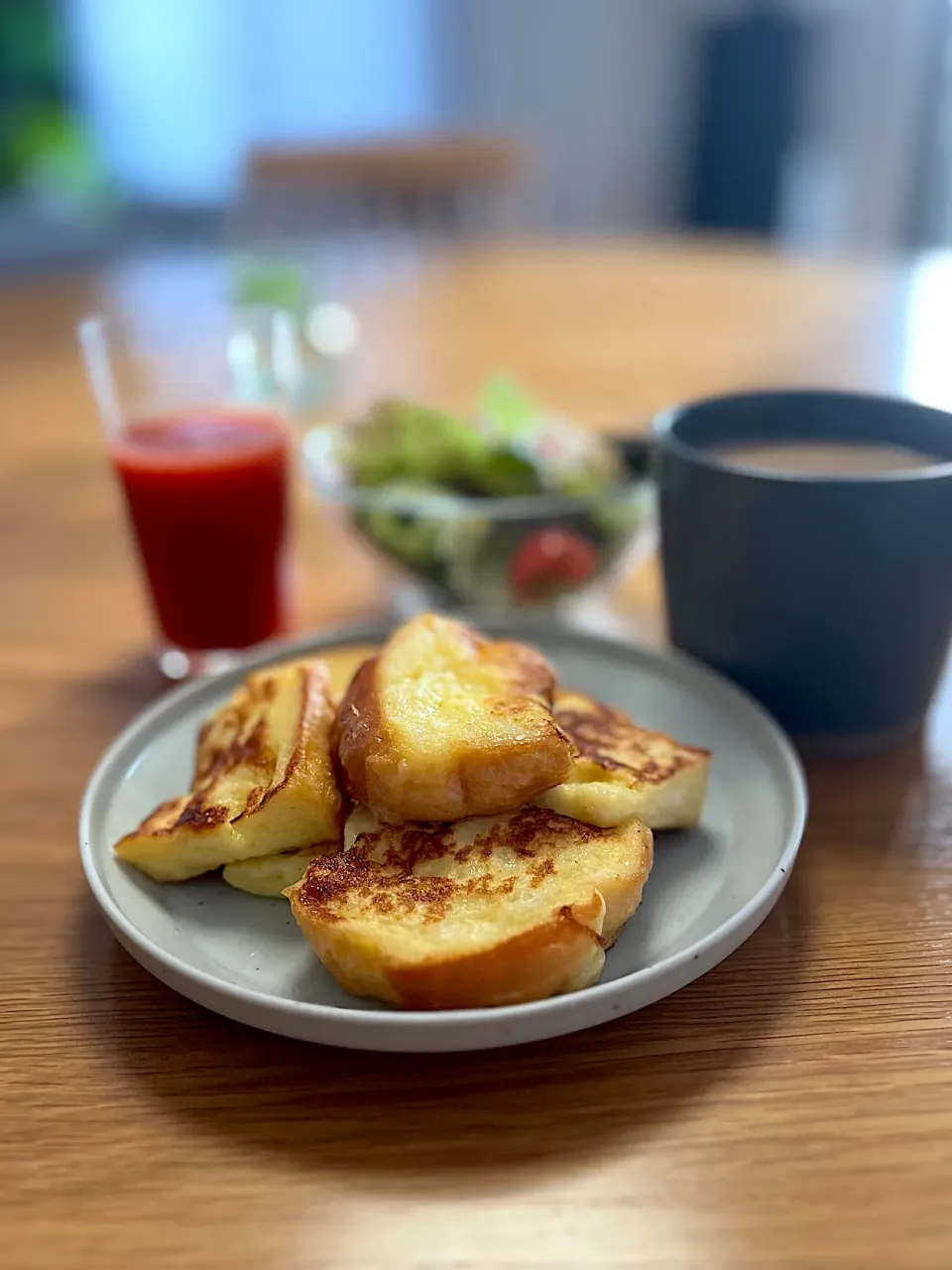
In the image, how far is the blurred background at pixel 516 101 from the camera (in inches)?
179

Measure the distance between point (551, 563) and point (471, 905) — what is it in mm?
608

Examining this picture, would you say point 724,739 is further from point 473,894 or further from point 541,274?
point 541,274

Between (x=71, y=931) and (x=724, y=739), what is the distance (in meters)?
0.54

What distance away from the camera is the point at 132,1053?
0.70m

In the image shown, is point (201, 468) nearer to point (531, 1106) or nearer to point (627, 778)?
point (627, 778)

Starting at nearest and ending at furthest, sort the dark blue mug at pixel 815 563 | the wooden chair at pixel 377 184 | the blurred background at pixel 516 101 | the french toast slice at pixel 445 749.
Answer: the french toast slice at pixel 445 749 < the dark blue mug at pixel 815 563 < the wooden chair at pixel 377 184 < the blurred background at pixel 516 101

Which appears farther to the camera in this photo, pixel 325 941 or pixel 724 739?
pixel 724 739

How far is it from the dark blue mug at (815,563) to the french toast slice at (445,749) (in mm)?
262

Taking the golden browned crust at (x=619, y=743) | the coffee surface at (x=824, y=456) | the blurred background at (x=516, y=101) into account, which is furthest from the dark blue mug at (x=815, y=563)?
the blurred background at (x=516, y=101)

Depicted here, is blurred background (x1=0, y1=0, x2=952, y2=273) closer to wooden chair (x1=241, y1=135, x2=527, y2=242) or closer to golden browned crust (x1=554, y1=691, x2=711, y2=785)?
wooden chair (x1=241, y1=135, x2=527, y2=242)

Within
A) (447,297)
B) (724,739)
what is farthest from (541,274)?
(724,739)

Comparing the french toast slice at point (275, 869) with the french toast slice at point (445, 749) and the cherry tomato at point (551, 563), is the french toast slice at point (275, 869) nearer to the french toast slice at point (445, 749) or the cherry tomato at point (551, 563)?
the french toast slice at point (445, 749)

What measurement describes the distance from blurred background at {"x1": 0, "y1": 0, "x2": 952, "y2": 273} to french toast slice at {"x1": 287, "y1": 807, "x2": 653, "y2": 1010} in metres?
4.10

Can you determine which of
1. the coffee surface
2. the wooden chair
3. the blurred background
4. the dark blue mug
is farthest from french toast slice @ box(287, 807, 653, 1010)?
the blurred background
